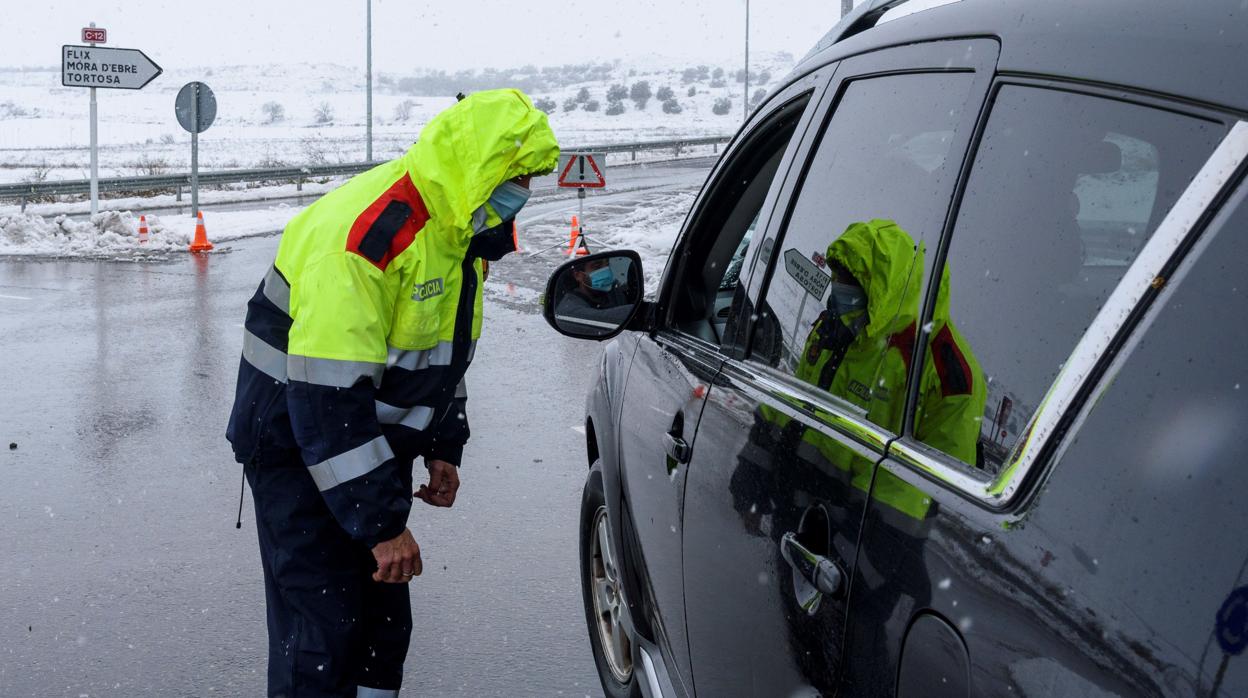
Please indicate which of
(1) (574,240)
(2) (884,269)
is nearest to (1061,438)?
(2) (884,269)

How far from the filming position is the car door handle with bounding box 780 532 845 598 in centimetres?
177

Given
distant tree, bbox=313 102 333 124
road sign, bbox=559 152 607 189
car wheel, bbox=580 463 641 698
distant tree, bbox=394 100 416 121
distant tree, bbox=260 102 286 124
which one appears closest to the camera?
car wheel, bbox=580 463 641 698

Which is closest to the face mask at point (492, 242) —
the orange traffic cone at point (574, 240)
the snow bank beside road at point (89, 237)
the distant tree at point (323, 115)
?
the orange traffic cone at point (574, 240)

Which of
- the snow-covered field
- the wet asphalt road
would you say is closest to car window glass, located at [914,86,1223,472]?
the wet asphalt road

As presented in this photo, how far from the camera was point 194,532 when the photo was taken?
5699 mm

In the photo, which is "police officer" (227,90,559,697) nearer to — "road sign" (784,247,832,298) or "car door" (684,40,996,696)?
"car door" (684,40,996,696)

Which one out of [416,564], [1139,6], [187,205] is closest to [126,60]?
[187,205]

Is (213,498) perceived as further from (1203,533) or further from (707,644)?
(1203,533)

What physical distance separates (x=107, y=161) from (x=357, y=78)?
9326 cm

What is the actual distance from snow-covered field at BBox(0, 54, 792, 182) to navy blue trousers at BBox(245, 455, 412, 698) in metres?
30.9

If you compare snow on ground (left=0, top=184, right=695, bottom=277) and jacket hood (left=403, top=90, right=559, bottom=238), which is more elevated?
jacket hood (left=403, top=90, right=559, bottom=238)

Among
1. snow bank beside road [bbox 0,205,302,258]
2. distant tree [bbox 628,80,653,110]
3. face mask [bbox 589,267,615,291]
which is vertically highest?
distant tree [bbox 628,80,653,110]

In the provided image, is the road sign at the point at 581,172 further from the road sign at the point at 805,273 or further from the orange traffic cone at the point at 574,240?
the road sign at the point at 805,273

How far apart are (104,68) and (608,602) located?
17.6 metres
